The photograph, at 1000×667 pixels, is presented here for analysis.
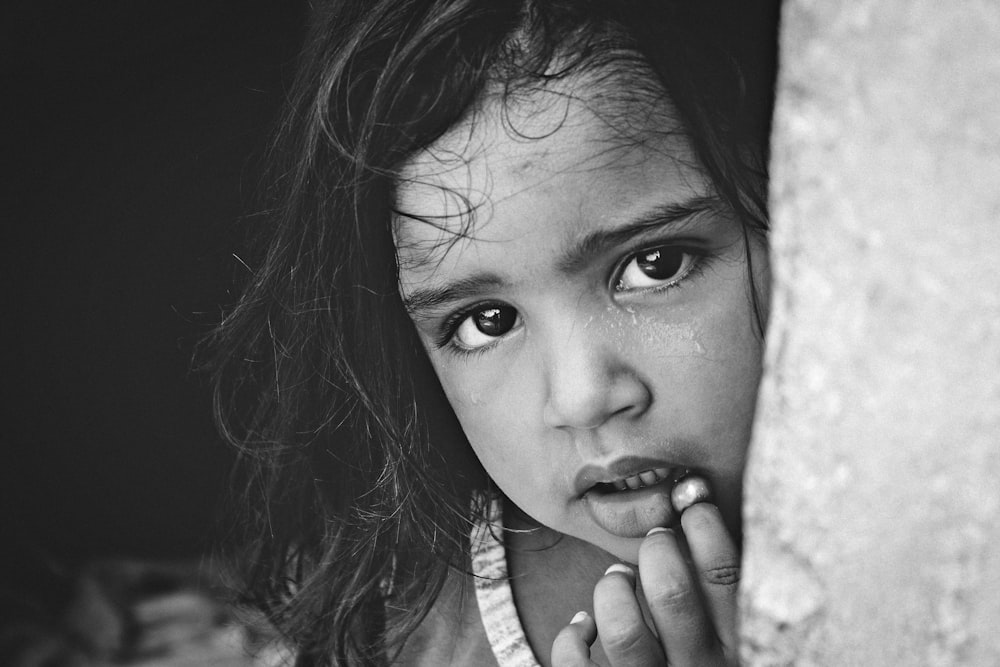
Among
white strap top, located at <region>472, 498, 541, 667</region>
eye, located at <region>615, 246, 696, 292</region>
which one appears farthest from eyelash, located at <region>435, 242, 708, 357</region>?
white strap top, located at <region>472, 498, 541, 667</region>

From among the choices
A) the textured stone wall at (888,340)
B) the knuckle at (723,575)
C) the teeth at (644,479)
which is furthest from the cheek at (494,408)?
the textured stone wall at (888,340)

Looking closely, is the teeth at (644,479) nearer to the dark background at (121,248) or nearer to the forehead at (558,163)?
the forehead at (558,163)

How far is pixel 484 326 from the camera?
111 cm

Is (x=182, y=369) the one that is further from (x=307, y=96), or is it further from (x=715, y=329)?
(x=715, y=329)

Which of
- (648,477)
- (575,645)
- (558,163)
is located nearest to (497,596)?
(575,645)

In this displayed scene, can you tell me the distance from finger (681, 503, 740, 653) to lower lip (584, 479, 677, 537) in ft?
0.17

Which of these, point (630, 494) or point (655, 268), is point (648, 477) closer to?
point (630, 494)

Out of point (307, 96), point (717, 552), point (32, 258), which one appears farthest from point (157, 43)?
point (717, 552)

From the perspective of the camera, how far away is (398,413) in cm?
142

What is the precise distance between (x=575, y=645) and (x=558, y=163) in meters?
0.52

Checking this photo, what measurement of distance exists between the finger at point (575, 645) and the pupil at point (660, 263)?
16.0 inches

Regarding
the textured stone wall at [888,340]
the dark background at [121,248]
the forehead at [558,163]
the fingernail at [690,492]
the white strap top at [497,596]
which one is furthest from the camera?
the dark background at [121,248]

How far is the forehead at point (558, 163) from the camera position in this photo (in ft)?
3.10

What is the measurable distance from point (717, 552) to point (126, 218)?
56.2 inches
